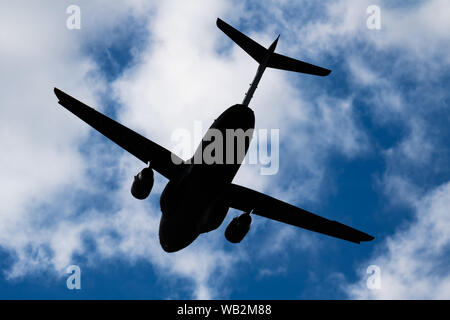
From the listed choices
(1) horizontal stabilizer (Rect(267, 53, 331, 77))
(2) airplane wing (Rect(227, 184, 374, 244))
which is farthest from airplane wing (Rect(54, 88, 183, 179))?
(1) horizontal stabilizer (Rect(267, 53, 331, 77))

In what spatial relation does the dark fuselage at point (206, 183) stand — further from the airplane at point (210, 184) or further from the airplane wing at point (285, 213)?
the airplane wing at point (285, 213)

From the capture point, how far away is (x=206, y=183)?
61.6 ft

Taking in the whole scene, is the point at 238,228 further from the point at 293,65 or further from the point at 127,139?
the point at 293,65

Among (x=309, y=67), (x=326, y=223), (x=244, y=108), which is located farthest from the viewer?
(x=326, y=223)

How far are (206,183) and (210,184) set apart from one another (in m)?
0.17

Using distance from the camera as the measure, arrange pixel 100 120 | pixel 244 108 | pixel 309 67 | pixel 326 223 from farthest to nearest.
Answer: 1. pixel 326 223
2. pixel 309 67
3. pixel 100 120
4. pixel 244 108

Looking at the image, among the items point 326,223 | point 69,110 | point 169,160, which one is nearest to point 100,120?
point 69,110

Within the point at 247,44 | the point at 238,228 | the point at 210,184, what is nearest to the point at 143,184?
the point at 210,184

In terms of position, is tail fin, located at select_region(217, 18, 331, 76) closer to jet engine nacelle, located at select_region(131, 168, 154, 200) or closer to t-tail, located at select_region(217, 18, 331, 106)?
t-tail, located at select_region(217, 18, 331, 106)

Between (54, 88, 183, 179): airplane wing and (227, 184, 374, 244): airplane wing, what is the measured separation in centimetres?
328

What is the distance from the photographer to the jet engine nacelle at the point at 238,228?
→ 2262 centimetres
